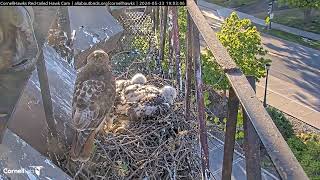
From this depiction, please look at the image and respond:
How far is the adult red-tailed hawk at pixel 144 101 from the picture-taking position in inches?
217

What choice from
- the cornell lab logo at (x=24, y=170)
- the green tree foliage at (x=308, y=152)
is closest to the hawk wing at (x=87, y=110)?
the cornell lab logo at (x=24, y=170)

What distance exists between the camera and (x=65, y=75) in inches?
201

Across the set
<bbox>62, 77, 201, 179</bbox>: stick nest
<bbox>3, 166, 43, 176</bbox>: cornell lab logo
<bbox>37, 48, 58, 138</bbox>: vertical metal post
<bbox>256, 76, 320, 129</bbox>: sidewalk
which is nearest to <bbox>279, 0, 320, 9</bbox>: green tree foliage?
<bbox>256, 76, 320, 129</bbox>: sidewalk

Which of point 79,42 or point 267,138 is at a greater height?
point 267,138

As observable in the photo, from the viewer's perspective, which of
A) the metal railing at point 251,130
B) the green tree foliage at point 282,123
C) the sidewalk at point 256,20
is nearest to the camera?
the metal railing at point 251,130

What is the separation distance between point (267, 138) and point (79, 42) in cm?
493

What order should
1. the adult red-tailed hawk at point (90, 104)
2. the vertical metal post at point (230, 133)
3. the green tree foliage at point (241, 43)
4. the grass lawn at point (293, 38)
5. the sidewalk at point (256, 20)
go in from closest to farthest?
the vertical metal post at point (230, 133), the adult red-tailed hawk at point (90, 104), the green tree foliage at point (241, 43), the grass lawn at point (293, 38), the sidewalk at point (256, 20)

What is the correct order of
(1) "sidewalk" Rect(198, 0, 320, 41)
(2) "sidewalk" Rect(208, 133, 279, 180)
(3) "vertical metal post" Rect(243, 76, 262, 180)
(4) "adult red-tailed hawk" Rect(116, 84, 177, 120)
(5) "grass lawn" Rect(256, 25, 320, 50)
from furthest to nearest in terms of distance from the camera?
(1) "sidewalk" Rect(198, 0, 320, 41)
(5) "grass lawn" Rect(256, 25, 320, 50)
(2) "sidewalk" Rect(208, 133, 279, 180)
(4) "adult red-tailed hawk" Rect(116, 84, 177, 120)
(3) "vertical metal post" Rect(243, 76, 262, 180)

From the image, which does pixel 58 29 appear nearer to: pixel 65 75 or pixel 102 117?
pixel 65 75

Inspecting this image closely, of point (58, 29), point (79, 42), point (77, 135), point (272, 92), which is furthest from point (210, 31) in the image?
point (272, 92)

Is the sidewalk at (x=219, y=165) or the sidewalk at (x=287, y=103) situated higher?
the sidewalk at (x=219, y=165)

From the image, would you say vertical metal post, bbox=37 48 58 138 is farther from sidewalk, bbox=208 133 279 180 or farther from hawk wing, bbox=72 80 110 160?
sidewalk, bbox=208 133 279 180

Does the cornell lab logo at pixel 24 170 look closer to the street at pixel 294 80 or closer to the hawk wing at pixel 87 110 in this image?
the hawk wing at pixel 87 110

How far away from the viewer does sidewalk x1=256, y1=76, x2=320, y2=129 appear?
17298 millimetres
